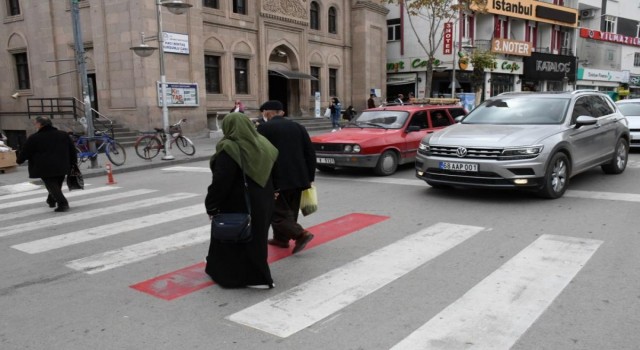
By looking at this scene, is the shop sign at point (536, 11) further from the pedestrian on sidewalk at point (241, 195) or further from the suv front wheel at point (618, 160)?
the pedestrian on sidewalk at point (241, 195)

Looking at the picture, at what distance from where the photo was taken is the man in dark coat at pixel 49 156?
819 cm

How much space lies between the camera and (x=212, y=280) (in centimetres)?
478

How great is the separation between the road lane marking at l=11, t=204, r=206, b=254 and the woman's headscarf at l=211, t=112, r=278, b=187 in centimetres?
317

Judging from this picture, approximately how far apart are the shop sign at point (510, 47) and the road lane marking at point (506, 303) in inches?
1359

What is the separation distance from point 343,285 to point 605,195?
5669mm

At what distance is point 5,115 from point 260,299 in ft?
82.8

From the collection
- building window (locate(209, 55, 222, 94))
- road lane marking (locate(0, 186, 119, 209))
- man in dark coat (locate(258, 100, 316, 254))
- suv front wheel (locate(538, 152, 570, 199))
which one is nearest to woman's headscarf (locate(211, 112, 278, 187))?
man in dark coat (locate(258, 100, 316, 254))

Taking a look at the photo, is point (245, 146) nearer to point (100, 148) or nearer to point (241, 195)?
point (241, 195)

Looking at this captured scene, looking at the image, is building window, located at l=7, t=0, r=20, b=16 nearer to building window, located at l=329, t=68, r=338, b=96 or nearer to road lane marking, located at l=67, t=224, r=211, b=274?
building window, located at l=329, t=68, r=338, b=96

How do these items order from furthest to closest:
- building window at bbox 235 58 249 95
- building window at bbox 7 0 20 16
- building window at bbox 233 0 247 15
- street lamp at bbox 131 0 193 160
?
building window at bbox 7 0 20 16 < building window at bbox 235 58 249 95 < building window at bbox 233 0 247 15 < street lamp at bbox 131 0 193 160

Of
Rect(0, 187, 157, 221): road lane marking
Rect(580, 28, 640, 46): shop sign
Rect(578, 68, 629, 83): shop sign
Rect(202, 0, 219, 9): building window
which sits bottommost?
Rect(0, 187, 157, 221): road lane marking

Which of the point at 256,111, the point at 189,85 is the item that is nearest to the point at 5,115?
the point at 189,85

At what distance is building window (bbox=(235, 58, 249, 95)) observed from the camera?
2564cm

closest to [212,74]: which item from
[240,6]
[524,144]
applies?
[240,6]
